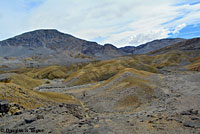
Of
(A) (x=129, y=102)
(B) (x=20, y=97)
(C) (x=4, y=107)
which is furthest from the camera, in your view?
(A) (x=129, y=102)

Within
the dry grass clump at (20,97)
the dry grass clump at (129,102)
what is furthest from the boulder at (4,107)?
the dry grass clump at (129,102)

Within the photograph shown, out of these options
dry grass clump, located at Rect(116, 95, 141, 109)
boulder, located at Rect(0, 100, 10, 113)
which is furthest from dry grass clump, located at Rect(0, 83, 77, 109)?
dry grass clump, located at Rect(116, 95, 141, 109)

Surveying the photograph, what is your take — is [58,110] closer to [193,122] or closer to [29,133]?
[29,133]

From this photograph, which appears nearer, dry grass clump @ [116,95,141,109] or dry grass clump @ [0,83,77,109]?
dry grass clump @ [0,83,77,109]

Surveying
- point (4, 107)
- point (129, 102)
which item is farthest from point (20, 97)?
point (129, 102)

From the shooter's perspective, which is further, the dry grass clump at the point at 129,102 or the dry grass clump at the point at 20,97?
the dry grass clump at the point at 129,102

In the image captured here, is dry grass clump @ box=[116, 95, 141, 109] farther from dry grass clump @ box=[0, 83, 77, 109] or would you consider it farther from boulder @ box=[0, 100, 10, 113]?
boulder @ box=[0, 100, 10, 113]

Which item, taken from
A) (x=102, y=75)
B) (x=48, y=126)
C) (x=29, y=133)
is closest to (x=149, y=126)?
(x=48, y=126)

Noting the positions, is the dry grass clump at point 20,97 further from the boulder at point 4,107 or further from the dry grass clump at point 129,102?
the dry grass clump at point 129,102

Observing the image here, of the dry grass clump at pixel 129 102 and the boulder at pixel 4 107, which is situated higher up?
the boulder at pixel 4 107

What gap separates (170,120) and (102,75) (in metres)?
52.3

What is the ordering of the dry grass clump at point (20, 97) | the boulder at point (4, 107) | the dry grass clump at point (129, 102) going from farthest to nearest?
the dry grass clump at point (129, 102), the dry grass clump at point (20, 97), the boulder at point (4, 107)

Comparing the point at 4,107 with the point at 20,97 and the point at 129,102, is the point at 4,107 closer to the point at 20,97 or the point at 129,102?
the point at 20,97

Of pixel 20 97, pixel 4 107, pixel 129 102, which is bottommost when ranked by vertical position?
pixel 129 102
